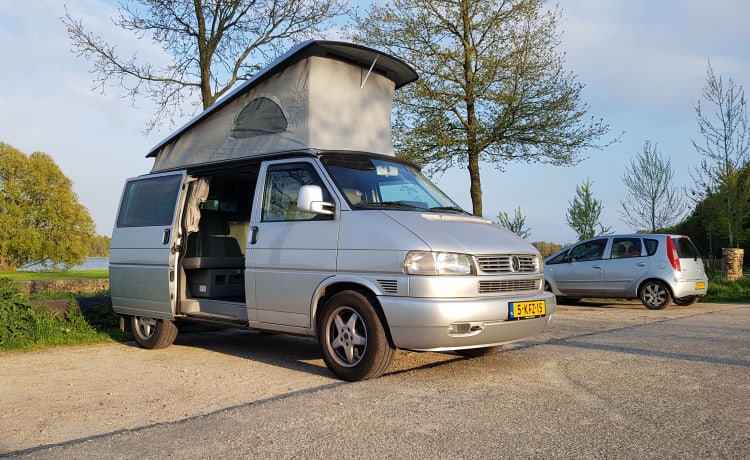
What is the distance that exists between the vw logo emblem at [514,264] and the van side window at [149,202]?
3.90 m

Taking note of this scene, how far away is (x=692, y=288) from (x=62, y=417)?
11.8 m

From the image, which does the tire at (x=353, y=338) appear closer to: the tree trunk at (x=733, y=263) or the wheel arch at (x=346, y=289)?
the wheel arch at (x=346, y=289)

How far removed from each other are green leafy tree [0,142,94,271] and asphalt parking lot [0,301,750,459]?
42.4 m

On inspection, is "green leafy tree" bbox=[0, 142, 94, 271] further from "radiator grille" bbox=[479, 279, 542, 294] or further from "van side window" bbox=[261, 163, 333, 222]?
"radiator grille" bbox=[479, 279, 542, 294]

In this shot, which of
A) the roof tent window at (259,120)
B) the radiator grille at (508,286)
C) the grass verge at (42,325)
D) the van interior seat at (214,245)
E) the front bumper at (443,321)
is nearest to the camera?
the front bumper at (443,321)

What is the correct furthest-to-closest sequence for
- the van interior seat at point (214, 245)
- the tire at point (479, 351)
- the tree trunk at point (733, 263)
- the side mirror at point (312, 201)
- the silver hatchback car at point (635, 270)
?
1. the tree trunk at point (733, 263)
2. the silver hatchback car at point (635, 270)
3. the van interior seat at point (214, 245)
4. the tire at point (479, 351)
5. the side mirror at point (312, 201)

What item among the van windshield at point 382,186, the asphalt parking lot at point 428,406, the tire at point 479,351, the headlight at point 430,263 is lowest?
the asphalt parking lot at point 428,406

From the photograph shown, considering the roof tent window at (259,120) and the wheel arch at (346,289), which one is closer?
the wheel arch at (346,289)

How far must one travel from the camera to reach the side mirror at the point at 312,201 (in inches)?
208

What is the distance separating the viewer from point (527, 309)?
5.32 m

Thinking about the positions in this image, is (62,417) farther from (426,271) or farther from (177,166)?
(177,166)

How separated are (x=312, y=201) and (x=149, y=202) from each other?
3110 millimetres

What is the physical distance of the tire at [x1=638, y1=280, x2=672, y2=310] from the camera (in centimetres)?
1232

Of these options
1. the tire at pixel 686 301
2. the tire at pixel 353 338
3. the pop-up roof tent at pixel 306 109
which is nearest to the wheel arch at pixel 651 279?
the tire at pixel 686 301
